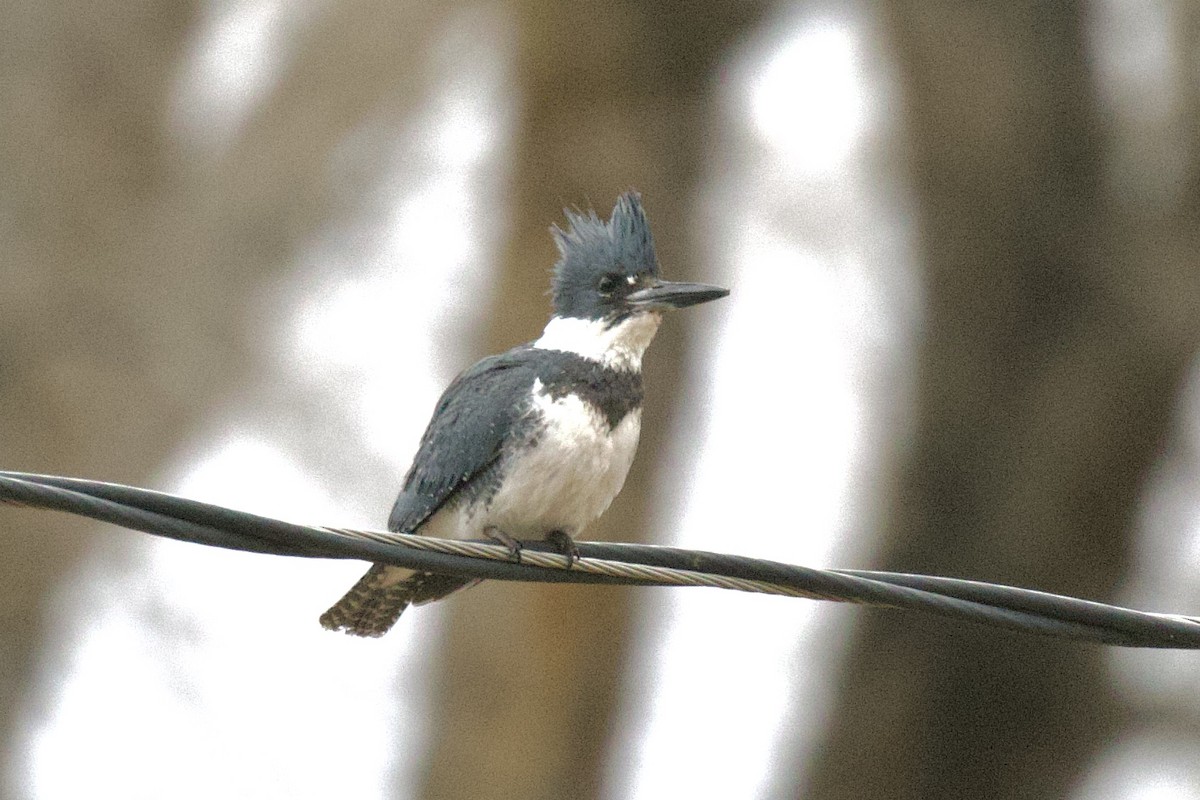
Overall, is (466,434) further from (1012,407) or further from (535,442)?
(1012,407)

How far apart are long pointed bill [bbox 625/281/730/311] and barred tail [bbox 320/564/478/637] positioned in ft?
3.14

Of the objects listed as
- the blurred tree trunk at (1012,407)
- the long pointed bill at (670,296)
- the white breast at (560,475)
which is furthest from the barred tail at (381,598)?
the blurred tree trunk at (1012,407)

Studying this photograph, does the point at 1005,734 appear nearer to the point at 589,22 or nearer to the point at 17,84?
the point at 589,22

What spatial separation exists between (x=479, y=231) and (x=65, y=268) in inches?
81.4

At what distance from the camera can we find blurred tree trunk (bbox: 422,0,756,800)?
7.81 metres

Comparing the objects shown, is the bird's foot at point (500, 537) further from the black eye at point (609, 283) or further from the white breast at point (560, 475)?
the black eye at point (609, 283)

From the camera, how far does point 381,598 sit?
4.78 metres

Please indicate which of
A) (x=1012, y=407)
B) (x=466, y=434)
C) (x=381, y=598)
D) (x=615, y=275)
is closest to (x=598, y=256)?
(x=615, y=275)

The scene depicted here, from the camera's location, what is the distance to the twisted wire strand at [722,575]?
2.96 m

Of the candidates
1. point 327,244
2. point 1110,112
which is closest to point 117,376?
point 327,244

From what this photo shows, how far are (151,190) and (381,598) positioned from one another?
16.4 ft

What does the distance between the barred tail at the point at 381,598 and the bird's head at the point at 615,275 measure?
33.7 inches

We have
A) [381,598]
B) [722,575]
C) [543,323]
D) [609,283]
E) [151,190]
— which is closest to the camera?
[722,575]

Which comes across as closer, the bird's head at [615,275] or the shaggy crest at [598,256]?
the bird's head at [615,275]
